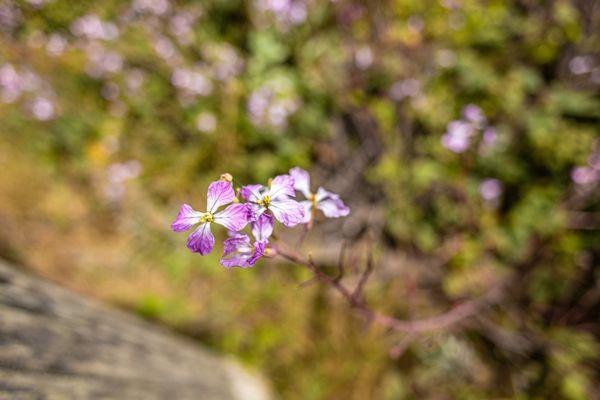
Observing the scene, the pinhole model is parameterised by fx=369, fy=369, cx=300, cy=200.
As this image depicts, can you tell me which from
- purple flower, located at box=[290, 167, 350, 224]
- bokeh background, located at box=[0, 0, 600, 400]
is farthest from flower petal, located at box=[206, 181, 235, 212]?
bokeh background, located at box=[0, 0, 600, 400]

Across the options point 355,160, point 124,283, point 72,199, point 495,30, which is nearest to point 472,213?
point 355,160

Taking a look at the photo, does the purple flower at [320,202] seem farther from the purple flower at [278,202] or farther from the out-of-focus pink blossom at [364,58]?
the out-of-focus pink blossom at [364,58]

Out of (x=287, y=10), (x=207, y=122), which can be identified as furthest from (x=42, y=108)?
(x=287, y=10)

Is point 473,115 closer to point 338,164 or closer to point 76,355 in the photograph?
point 338,164

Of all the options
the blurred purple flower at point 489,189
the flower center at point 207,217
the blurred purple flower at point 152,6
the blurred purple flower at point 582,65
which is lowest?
the flower center at point 207,217

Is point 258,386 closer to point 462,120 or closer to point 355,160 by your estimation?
point 355,160

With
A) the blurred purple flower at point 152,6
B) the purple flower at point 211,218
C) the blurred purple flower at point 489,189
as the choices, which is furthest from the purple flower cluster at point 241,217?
the blurred purple flower at point 152,6

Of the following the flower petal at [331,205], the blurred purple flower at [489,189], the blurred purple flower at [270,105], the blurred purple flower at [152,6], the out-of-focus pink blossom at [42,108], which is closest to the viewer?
the flower petal at [331,205]
